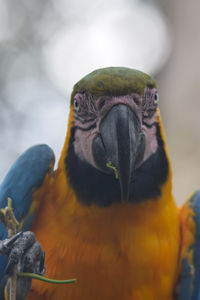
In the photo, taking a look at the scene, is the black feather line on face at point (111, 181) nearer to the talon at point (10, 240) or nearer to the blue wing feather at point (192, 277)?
the blue wing feather at point (192, 277)

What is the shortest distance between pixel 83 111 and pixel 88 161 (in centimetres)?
26

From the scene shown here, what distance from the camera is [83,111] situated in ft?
7.14

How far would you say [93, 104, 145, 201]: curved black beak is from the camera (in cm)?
187

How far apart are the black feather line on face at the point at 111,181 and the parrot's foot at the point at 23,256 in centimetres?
55

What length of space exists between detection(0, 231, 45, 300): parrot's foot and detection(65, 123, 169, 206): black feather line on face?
0.55 metres

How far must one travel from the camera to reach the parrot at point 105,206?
204 cm

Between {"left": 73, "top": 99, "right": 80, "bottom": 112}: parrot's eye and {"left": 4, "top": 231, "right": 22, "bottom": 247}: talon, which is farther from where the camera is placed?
{"left": 73, "top": 99, "right": 80, "bottom": 112}: parrot's eye

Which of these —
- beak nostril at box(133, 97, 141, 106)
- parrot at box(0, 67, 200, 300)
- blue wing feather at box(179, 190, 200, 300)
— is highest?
beak nostril at box(133, 97, 141, 106)

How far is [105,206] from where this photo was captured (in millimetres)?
2135

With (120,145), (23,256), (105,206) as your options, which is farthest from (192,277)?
(23,256)

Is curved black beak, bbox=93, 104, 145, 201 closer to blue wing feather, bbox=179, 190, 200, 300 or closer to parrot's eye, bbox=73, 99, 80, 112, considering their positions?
parrot's eye, bbox=73, 99, 80, 112

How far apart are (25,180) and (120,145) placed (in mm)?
681

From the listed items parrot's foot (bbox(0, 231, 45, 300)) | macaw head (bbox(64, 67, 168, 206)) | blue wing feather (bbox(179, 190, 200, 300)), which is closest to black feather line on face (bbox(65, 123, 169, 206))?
macaw head (bbox(64, 67, 168, 206))

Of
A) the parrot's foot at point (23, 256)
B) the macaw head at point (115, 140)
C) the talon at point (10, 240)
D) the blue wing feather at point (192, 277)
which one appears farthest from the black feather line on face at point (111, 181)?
the talon at point (10, 240)
